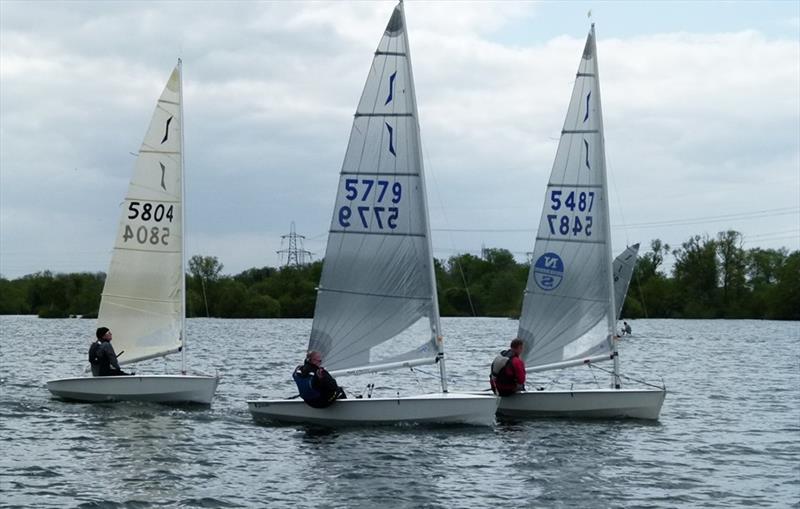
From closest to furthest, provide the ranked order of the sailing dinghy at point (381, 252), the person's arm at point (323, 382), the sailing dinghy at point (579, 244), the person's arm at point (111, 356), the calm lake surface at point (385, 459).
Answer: the calm lake surface at point (385, 459) → the person's arm at point (323, 382) → the sailing dinghy at point (381, 252) → the sailing dinghy at point (579, 244) → the person's arm at point (111, 356)

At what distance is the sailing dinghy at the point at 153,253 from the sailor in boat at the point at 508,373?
7.14 meters

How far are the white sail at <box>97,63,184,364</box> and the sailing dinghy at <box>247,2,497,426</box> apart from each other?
5.10m

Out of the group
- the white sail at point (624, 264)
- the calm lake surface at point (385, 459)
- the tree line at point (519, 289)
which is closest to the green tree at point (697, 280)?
the tree line at point (519, 289)

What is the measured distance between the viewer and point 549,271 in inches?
966

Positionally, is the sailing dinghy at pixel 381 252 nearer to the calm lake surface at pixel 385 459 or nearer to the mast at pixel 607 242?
the calm lake surface at pixel 385 459

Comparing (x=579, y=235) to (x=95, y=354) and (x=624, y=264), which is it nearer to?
(x=95, y=354)

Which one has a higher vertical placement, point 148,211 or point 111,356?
point 148,211

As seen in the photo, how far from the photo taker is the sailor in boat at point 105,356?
24.8 meters

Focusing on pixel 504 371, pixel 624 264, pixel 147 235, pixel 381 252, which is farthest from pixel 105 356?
pixel 624 264

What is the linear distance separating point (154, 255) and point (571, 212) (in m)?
9.23

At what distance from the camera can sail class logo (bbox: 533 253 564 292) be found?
24469 millimetres

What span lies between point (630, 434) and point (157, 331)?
10.6 m

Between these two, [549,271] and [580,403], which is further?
[549,271]

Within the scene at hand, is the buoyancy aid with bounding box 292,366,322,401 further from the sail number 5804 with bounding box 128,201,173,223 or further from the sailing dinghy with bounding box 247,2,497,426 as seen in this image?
the sail number 5804 with bounding box 128,201,173,223
